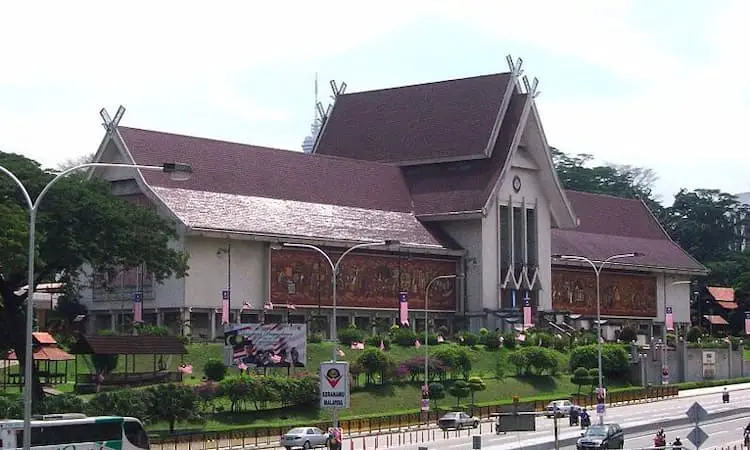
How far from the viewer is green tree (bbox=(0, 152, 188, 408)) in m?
51.6

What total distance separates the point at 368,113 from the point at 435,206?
11.5 metres

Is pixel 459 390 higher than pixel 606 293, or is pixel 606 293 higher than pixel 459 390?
pixel 606 293

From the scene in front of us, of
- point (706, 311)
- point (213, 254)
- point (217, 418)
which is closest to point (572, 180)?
point (706, 311)

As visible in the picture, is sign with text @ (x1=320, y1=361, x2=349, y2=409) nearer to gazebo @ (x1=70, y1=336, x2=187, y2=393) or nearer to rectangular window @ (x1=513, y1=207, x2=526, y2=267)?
gazebo @ (x1=70, y1=336, x2=187, y2=393)

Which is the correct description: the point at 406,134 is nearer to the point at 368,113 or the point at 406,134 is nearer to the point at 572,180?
the point at 368,113

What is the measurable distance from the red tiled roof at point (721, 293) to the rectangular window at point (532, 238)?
26352 mm

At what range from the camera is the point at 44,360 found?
60688 mm

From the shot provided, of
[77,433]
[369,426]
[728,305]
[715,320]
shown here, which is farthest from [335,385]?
[728,305]

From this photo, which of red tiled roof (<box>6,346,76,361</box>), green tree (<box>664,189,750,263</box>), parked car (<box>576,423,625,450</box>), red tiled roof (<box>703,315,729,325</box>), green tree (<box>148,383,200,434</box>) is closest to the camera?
parked car (<box>576,423,625,450</box>)

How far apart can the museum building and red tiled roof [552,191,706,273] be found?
164mm

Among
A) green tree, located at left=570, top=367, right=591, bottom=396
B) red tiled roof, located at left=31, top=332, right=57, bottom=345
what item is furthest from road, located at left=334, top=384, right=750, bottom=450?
red tiled roof, located at left=31, top=332, right=57, bottom=345

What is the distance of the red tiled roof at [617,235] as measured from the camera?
9969cm

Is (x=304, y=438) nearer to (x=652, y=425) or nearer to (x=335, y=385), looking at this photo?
(x=335, y=385)

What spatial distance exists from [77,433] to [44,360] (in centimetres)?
2240
